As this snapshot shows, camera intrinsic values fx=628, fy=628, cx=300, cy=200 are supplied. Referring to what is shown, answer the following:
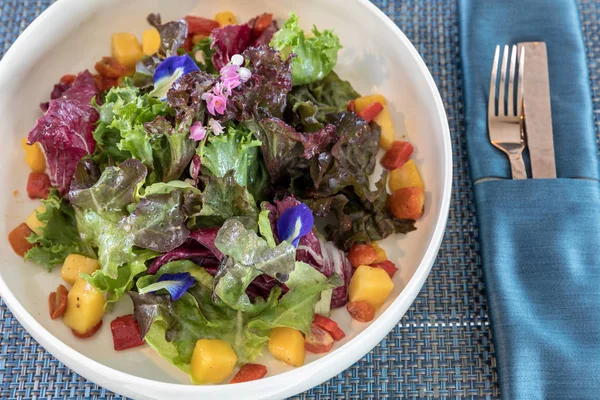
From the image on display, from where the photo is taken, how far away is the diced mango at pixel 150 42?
8.21ft

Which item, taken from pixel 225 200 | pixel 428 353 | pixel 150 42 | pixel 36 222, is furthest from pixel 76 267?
pixel 428 353

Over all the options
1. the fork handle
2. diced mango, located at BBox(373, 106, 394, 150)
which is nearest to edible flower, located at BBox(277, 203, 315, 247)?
diced mango, located at BBox(373, 106, 394, 150)

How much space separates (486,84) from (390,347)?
1153 mm

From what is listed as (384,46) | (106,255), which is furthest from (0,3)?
(384,46)

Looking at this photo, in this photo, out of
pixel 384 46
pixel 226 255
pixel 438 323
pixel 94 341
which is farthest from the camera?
pixel 384 46

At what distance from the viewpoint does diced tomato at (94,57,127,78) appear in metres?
2.48

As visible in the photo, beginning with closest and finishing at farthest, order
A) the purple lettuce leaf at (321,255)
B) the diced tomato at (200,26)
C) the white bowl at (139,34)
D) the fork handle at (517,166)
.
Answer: the white bowl at (139,34) < the purple lettuce leaf at (321,255) < the fork handle at (517,166) < the diced tomato at (200,26)

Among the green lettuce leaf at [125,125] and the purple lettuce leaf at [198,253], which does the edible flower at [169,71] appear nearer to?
the green lettuce leaf at [125,125]

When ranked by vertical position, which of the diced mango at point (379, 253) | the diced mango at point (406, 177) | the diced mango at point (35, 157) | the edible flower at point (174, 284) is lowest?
the diced mango at point (379, 253)

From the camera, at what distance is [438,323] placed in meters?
2.30

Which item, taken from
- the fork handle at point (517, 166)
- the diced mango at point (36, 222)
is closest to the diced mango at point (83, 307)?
the diced mango at point (36, 222)

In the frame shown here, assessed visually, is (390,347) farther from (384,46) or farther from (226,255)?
(384,46)

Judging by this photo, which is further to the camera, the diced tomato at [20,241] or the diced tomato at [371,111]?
the diced tomato at [371,111]

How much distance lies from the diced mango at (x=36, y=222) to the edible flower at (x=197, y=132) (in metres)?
0.65
